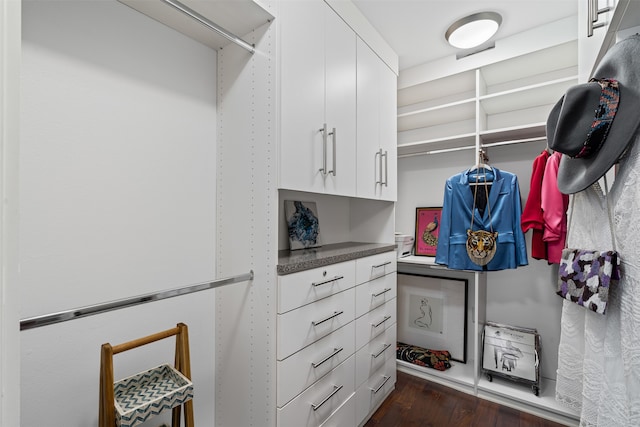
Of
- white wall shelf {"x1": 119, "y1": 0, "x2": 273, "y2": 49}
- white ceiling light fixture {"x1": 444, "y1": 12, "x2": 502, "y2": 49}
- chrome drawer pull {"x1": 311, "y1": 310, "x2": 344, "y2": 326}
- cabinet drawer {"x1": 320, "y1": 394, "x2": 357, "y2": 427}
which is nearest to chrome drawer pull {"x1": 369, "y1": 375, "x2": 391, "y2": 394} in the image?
cabinet drawer {"x1": 320, "y1": 394, "x2": 357, "y2": 427}

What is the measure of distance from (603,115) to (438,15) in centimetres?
154

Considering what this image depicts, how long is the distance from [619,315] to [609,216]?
0.94 ft

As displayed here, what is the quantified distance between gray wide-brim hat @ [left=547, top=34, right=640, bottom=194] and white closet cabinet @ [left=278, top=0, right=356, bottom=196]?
3.10 ft

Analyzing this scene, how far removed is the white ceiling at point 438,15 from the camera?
1841 millimetres

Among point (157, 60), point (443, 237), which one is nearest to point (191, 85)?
point (157, 60)

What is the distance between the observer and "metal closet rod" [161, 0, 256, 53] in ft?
3.45

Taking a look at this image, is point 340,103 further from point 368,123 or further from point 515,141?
point 515,141

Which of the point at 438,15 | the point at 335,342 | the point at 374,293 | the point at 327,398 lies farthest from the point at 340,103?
the point at 327,398

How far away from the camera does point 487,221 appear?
216 cm

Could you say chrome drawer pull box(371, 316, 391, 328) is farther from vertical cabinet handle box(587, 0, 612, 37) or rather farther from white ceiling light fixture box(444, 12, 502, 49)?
white ceiling light fixture box(444, 12, 502, 49)

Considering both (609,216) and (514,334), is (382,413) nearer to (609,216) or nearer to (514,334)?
(514,334)

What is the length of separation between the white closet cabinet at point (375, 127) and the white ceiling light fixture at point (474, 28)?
48 cm

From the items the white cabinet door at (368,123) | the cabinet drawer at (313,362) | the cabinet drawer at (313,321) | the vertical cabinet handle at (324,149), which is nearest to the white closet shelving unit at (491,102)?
the white cabinet door at (368,123)

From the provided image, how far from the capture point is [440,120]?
2.67 metres
